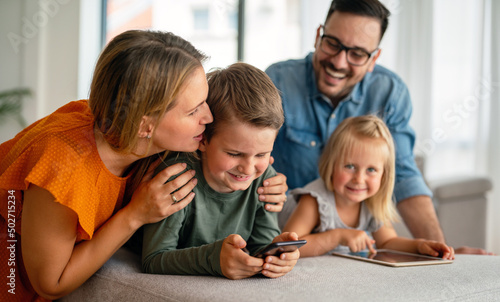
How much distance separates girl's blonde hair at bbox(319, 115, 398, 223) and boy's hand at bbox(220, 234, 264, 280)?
64 cm

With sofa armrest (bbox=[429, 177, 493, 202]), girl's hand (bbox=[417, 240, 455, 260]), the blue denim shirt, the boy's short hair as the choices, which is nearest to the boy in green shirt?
the boy's short hair

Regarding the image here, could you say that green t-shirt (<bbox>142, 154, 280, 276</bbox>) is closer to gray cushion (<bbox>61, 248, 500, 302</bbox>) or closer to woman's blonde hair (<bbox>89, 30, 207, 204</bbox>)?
gray cushion (<bbox>61, 248, 500, 302</bbox>)

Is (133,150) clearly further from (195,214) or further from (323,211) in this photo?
(323,211)

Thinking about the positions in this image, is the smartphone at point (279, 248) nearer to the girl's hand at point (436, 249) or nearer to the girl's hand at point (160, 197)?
the girl's hand at point (160, 197)

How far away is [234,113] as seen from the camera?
120 cm

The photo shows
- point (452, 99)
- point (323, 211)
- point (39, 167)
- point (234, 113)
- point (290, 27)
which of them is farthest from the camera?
point (290, 27)

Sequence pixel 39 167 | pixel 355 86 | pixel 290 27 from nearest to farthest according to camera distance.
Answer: pixel 39 167 → pixel 355 86 → pixel 290 27

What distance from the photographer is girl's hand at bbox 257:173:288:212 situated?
136cm

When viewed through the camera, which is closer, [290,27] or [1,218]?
[1,218]

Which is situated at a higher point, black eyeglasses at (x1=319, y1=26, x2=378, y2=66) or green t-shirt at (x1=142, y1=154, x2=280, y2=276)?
black eyeglasses at (x1=319, y1=26, x2=378, y2=66)

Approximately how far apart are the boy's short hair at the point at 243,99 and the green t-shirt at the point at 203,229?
166mm

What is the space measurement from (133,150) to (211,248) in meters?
0.28

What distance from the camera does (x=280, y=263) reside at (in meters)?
1.10

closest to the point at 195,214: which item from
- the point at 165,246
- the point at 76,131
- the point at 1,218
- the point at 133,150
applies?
the point at 165,246
